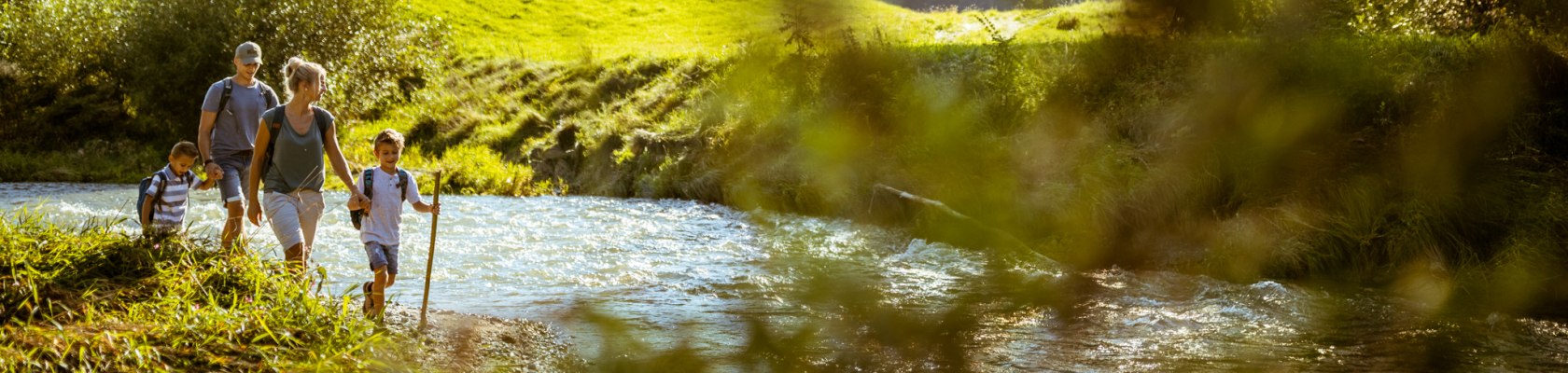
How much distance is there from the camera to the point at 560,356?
6820 mm

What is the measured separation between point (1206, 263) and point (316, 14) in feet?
76.9

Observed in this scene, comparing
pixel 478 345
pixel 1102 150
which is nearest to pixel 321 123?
pixel 478 345

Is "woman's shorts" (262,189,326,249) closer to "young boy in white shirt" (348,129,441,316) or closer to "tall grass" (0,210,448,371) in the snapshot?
"tall grass" (0,210,448,371)

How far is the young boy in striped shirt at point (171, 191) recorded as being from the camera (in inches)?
292

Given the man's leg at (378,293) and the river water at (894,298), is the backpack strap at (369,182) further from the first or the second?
the river water at (894,298)

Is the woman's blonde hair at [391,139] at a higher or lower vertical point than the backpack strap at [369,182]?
higher

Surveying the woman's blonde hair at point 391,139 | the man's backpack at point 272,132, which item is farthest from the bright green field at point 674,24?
the man's backpack at point 272,132

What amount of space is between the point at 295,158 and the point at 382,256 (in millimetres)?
759

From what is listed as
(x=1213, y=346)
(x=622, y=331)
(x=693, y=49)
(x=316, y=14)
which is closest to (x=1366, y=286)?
(x=1213, y=346)

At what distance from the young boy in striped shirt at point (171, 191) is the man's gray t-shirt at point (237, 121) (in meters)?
0.18

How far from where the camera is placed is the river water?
683 centimetres

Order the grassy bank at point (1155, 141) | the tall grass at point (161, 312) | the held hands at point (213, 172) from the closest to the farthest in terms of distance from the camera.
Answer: the tall grass at point (161, 312)
the held hands at point (213, 172)
the grassy bank at point (1155, 141)

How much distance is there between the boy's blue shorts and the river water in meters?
0.34

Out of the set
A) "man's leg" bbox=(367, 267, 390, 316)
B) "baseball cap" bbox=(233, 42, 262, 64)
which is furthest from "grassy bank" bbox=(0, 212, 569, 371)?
"baseball cap" bbox=(233, 42, 262, 64)
